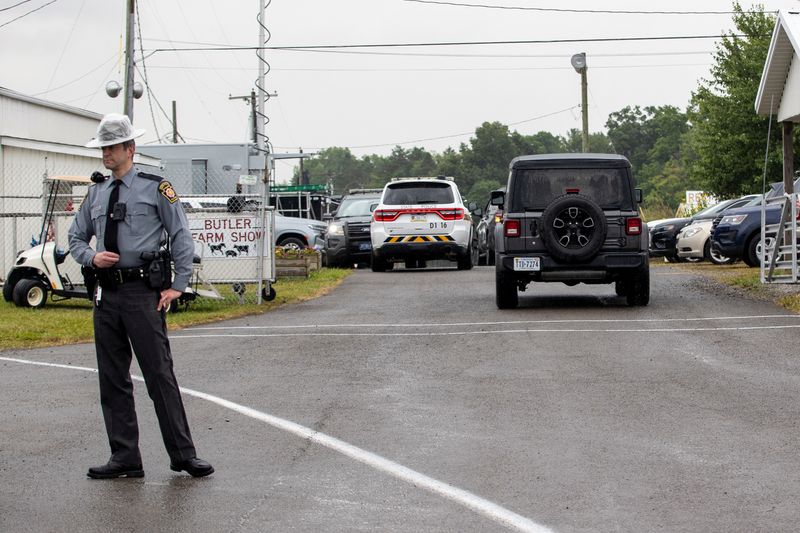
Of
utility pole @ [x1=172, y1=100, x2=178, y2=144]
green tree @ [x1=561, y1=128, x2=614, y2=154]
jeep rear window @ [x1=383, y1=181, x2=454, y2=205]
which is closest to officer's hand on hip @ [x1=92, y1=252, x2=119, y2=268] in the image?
jeep rear window @ [x1=383, y1=181, x2=454, y2=205]

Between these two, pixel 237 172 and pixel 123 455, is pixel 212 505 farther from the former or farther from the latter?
pixel 237 172

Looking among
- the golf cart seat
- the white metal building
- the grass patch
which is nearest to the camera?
the grass patch

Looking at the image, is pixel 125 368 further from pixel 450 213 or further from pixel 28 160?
pixel 28 160

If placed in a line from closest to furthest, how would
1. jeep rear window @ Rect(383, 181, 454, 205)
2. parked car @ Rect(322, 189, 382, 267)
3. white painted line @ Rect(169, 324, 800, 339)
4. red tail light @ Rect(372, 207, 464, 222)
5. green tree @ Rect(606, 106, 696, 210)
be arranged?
white painted line @ Rect(169, 324, 800, 339)
red tail light @ Rect(372, 207, 464, 222)
jeep rear window @ Rect(383, 181, 454, 205)
parked car @ Rect(322, 189, 382, 267)
green tree @ Rect(606, 106, 696, 210)

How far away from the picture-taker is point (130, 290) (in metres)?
6.84

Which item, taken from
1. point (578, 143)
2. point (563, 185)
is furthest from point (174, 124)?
point (578, 143)

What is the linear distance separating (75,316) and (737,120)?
30.4 meters

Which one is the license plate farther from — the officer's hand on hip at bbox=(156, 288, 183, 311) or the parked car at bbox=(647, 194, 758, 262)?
the parked car at bbox=(647, 194, 758, 262)

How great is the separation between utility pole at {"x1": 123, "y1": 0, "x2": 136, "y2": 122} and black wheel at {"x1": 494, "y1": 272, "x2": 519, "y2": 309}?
17.0 metres

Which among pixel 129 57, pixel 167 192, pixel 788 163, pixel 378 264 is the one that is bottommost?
pixel 378 264

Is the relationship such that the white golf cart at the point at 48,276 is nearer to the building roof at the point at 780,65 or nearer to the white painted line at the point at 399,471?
the white painted line at the point at 399,471

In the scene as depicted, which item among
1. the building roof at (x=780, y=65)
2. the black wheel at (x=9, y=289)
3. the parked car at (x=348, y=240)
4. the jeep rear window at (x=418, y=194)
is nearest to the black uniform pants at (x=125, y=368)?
the black wheel at (x=9, y=289)

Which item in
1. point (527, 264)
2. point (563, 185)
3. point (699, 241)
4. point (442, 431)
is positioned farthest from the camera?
point (699, 241)

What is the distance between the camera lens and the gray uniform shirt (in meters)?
6.84
